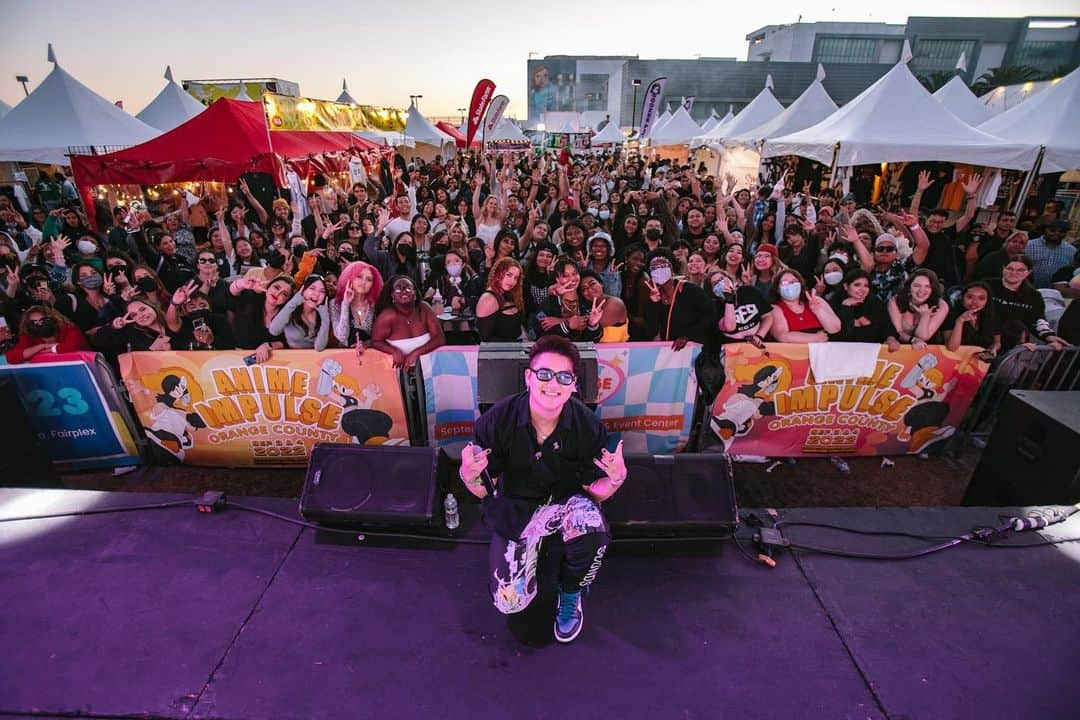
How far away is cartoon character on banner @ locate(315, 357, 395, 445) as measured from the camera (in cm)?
432

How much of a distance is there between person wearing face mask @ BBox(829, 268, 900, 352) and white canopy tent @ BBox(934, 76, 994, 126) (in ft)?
40.5

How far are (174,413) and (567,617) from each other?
3.89m

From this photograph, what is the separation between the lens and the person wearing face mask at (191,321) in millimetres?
4418

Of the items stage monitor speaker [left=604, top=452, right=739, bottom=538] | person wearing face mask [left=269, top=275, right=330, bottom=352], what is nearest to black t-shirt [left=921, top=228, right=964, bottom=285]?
stage monitor speaker [left=604, top=452, right=739, bottom=538]

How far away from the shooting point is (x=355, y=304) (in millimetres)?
4445

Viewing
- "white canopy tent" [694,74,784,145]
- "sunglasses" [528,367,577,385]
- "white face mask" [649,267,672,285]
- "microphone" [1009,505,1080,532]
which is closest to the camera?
"sunglasses" [528,367,577,385]

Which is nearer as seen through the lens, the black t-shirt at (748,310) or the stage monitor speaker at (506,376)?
the stage monitor speaker at (506,376)

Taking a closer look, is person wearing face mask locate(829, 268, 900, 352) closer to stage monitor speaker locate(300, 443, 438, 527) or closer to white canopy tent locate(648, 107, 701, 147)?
stage monitor speaker locate(300, 443, 438, 527)

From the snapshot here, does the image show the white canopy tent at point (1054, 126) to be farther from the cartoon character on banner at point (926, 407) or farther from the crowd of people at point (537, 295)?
the cartoon character on banner at point (926, 407)

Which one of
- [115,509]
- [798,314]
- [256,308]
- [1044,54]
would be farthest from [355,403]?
[1044,54]

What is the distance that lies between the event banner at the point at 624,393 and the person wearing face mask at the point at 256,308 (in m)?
1.33

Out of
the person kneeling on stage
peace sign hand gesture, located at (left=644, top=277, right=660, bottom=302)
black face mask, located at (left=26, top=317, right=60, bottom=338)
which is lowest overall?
the person kneeling on stage

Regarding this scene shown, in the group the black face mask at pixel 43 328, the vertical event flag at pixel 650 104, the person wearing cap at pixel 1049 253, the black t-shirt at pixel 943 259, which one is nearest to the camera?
the black face mask at pixel 43 328

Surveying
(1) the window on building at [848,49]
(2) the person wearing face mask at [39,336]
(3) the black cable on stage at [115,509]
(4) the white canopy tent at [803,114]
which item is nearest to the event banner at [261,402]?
(2) the person wearing face mask at [39,336]
